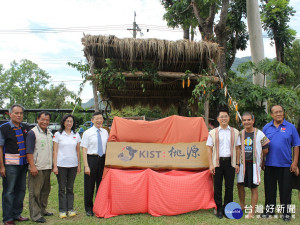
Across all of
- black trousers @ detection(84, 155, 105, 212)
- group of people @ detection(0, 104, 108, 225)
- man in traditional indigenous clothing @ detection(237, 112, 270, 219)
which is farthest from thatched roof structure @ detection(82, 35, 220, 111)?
black trousers @ detection(84, 155, 105, 212)

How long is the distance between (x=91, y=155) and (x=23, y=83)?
32076mm

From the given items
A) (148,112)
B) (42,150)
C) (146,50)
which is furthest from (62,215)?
(148,112)

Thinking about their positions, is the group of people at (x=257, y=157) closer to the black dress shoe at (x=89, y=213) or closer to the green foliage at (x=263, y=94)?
the black dress shoe at (x=89, y=213)

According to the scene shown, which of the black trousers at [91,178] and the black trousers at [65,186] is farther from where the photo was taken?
the black trousers at [91,178]

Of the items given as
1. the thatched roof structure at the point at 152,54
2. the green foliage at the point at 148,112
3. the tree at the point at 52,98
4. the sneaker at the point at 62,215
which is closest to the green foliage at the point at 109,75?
the thatched roof structure at the point at 152,54

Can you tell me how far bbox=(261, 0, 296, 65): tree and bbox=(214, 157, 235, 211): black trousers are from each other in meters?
8.17

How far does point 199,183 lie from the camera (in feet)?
11.5

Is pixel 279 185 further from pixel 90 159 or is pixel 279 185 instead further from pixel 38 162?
pixel 38 162

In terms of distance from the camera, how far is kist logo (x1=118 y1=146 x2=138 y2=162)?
3600 mm

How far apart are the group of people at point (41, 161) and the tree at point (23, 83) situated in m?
30.1

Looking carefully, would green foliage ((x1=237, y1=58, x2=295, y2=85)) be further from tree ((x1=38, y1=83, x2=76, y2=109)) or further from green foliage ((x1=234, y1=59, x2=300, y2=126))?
tree ((x1=38, y1=83, x2=76, y2=109))

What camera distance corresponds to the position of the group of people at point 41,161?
3.12 meters

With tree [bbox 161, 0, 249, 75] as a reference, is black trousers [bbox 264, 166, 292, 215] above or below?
below

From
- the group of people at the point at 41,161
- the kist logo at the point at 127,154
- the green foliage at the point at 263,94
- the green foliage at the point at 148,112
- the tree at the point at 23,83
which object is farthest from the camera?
the tree at the point at 23,83
